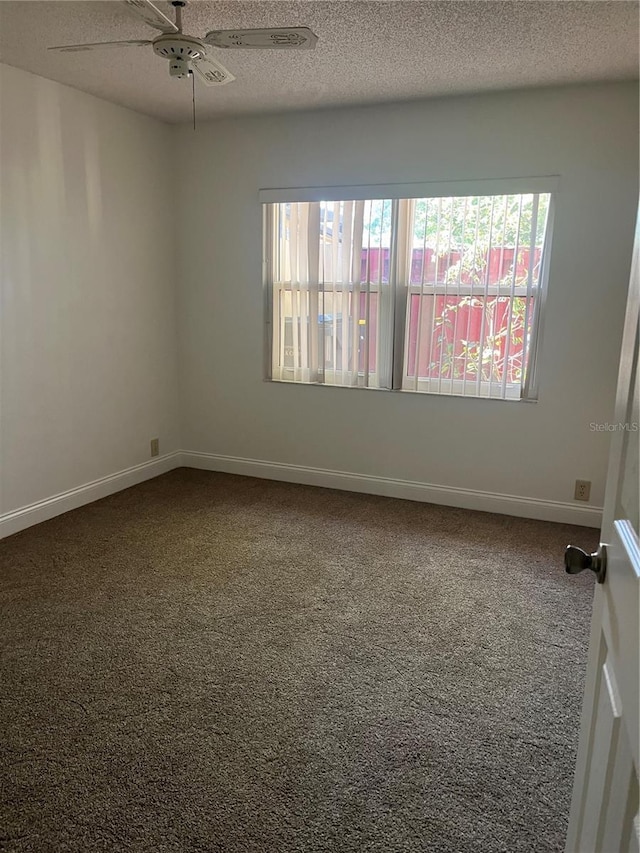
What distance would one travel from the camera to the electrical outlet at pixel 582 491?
12.0ft

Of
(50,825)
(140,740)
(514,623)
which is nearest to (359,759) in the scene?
(140,740)

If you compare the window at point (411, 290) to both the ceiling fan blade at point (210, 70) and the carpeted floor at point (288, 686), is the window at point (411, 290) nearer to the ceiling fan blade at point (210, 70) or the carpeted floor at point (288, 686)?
the carpeted floor at point (288, 686)

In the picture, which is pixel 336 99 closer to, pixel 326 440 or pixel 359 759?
pixel 326 440

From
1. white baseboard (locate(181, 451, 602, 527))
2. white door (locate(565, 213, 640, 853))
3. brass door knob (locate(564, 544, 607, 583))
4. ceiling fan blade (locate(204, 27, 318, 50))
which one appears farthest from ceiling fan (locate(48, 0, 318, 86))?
white baseboard (locate(181, 451, 602, 527))

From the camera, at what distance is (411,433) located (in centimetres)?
403

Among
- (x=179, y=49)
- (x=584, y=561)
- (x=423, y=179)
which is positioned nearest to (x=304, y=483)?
(x=423, y=179)

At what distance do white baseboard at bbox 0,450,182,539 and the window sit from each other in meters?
1.21

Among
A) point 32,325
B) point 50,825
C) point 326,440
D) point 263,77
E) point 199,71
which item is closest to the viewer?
point 50,825

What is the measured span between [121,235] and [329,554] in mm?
2521

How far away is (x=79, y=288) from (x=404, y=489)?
247 centimetres

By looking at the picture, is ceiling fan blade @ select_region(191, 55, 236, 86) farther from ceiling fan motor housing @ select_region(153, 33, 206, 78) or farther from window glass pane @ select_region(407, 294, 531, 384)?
window glass pane @ select_region(407, 294, 531, 384)

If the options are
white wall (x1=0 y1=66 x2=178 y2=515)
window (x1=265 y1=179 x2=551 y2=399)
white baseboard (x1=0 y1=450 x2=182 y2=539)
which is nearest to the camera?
white wall (x1=0 y1=66 x2=178 y2=515)

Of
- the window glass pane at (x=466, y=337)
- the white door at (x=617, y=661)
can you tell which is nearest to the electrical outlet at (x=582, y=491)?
the window glass pane at (x=466, y=337)

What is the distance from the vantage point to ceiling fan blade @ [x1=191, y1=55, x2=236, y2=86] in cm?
232
